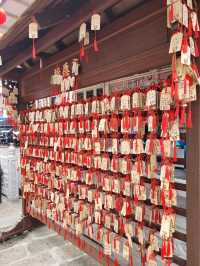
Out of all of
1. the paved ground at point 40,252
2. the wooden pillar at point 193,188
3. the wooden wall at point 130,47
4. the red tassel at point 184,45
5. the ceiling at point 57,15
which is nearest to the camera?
the red tassel at point 184,45

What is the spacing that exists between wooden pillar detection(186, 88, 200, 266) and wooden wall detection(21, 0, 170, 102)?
17.7 inches

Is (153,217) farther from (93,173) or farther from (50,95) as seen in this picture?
(50,95)

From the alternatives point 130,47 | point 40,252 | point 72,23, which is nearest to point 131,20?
point 130,47

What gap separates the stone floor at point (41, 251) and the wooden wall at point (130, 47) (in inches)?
74.8

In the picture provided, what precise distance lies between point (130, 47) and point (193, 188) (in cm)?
107

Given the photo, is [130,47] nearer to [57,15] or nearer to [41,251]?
[57,15]

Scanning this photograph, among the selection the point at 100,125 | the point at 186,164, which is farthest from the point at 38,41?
the point at 186,164

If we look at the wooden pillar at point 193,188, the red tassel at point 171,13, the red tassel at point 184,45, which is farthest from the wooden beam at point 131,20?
the wooden pillar at point 193,188

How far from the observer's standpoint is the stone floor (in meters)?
2.61

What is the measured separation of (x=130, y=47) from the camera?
177 centimetres

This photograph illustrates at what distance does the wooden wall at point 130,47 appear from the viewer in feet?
5.11

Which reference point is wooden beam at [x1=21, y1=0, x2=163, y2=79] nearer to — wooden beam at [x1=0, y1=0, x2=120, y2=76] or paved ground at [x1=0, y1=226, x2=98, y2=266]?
wooden beam at [x1=0, y1=0, x2=120, y2=76]

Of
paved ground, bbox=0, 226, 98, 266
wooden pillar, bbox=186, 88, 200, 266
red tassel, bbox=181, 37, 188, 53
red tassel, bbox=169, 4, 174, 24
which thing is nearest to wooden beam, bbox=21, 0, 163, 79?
red tassel, bbox=169, 4, 174, 24

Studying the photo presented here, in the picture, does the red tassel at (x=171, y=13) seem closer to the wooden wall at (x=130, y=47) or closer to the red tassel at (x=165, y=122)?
the wooden wall at (x=130, y=47)
